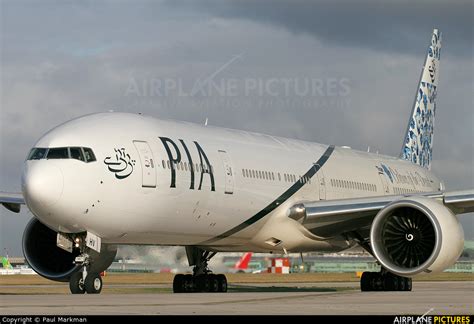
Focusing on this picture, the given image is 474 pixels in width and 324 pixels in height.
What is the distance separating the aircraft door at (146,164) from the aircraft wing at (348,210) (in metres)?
5.91

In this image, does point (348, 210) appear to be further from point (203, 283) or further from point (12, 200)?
point (12, 200)

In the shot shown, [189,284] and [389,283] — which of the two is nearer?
[189,284]

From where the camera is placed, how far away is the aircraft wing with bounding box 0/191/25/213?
2561cm

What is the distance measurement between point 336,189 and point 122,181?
9960mm

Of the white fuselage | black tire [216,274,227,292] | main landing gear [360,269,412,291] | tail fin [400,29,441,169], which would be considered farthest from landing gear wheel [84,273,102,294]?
tail fin [400,29,441,169]

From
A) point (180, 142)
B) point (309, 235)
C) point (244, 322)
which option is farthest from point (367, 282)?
point (244, 322)

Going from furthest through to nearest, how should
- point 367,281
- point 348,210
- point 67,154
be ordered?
point 367,281, point 348,210, point 67,154

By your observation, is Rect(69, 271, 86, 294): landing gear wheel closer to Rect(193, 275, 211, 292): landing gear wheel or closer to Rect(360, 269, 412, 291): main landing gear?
Rect(193, 275, 211, 292): landing gear wheel

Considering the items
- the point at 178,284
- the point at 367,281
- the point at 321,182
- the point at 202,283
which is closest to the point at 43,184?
the point at 178,284

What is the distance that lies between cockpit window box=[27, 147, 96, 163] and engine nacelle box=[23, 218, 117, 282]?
4481 millimetres

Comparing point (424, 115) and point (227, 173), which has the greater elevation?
point (424, 115)

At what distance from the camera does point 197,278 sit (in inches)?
1029

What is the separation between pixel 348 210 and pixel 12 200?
9.15 metres

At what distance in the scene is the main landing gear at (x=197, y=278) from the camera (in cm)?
2611
